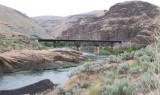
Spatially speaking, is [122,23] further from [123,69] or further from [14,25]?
[123,69]

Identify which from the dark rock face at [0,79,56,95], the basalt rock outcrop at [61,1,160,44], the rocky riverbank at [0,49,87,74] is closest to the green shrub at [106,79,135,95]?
the dark rock face at [0,79,56,95]

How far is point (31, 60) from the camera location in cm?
2359

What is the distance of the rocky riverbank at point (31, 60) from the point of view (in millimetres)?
20984

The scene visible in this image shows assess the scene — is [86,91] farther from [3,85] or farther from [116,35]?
[116,35]

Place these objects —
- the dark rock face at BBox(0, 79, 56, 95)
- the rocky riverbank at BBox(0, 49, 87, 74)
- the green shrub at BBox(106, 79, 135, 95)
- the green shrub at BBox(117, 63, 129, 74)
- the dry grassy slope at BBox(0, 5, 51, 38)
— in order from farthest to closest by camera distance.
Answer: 1. the dry grassy slope at BBox(0, 5, 51, 38)
2. the rocky riverbank at BBox(0, 49, 87, 74)
3. the dark rock face at BBox(0, 79, 56, 95)
4. the green shrub at BBox(117, 63, 129, 74)
5. the green shrub at BBox(106, 79, 135, 95)

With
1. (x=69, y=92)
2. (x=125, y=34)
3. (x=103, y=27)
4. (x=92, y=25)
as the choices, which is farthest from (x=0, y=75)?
(x=92, y=25)

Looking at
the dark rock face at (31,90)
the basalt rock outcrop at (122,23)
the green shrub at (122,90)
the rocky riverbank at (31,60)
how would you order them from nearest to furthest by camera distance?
1. the green shrub at (122,90)
2. the dark rock face at (31,90)
3. the rocky riverbank at (31,60)
4. the basalt rock outcrop at (122,23)

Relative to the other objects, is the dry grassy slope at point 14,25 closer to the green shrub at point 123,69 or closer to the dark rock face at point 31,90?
the dark rock face at point 31,90

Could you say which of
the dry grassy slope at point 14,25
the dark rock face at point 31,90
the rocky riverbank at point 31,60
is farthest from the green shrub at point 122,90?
the dry grassy slope at point 14,25

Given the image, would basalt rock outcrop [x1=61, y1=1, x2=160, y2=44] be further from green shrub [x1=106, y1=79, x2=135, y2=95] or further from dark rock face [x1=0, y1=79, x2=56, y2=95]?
green shrub [x1=106, y1=79, x2=135, y2=95]

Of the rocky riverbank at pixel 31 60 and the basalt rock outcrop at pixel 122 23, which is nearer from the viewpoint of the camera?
the rocky riverbank at pixel 31 60

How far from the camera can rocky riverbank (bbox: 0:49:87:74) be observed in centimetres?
2098

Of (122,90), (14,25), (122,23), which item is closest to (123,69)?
(122,90)

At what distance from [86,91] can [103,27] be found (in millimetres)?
92372
